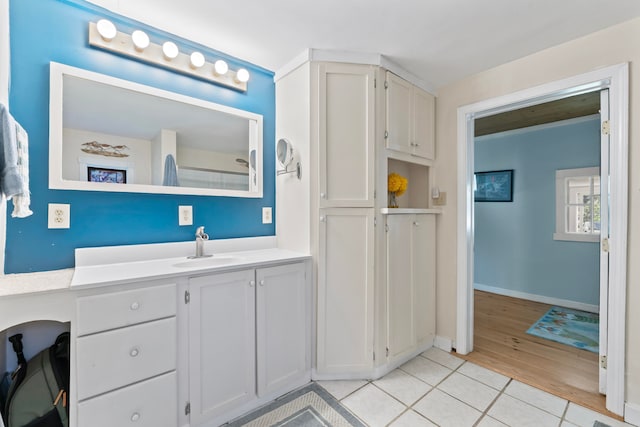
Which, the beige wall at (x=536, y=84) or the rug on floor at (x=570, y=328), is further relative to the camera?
the rug on floor at (x=570, y=328)

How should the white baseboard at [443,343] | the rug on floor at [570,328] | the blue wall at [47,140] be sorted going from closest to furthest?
1. the blue wall at [47,140]
2. the white baseboard at [443,343]
3. the rug on floor at [570,328]

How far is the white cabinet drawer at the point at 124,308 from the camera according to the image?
1.16 m

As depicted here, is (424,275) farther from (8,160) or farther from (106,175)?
(8,160)

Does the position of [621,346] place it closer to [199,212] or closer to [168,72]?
[199,212]

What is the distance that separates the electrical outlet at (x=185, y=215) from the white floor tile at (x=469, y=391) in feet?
6.48

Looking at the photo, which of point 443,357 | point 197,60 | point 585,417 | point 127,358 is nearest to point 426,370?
point 443,357

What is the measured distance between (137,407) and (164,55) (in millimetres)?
1880

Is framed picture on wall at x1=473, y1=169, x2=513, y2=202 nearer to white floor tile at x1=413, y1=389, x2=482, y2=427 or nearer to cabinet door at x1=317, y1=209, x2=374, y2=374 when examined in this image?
cabinet door at x1=317, y1=209, x2=374, y2=374

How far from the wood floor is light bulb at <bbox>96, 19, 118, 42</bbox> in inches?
126

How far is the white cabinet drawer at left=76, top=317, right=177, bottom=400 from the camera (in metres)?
1.16

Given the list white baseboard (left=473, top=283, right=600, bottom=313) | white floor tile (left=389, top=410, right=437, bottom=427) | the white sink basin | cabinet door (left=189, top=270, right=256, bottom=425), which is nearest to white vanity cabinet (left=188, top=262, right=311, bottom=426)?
cabinet door (left=189, top=270, right=256, bottom=425)

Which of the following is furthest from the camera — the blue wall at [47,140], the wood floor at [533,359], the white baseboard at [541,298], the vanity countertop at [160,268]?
the white baseboard at [541,298]

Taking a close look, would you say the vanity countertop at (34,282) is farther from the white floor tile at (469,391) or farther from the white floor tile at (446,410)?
the white floor tile at (469,391)

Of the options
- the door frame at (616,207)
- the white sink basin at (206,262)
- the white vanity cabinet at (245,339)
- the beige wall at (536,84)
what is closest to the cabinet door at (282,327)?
the white vanity cabinet at (245,339)
